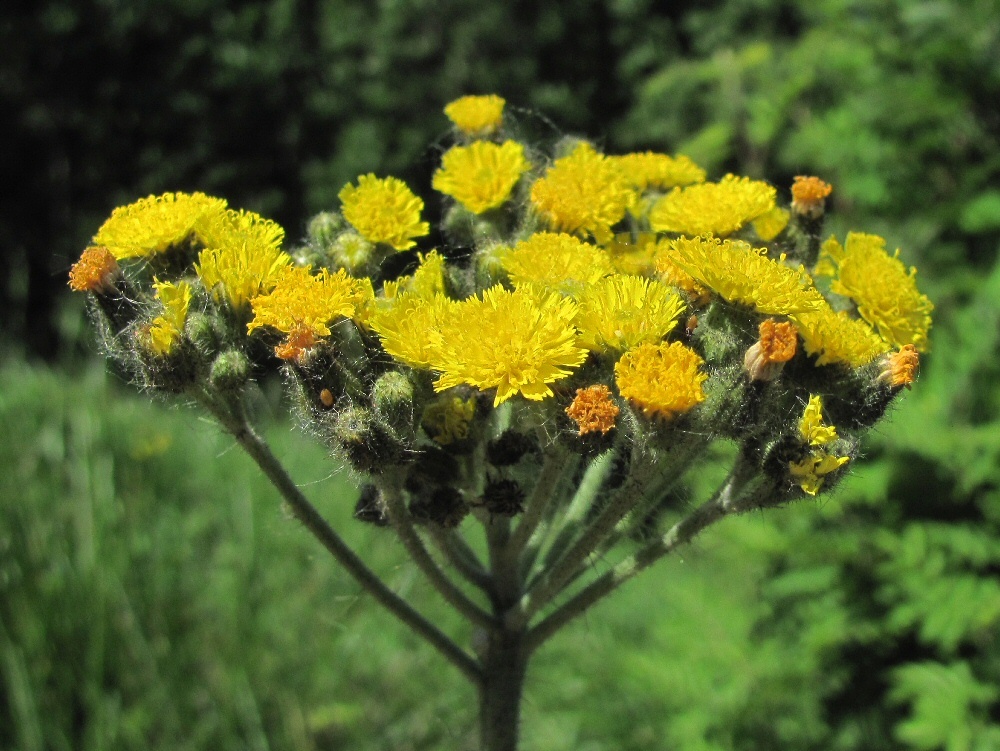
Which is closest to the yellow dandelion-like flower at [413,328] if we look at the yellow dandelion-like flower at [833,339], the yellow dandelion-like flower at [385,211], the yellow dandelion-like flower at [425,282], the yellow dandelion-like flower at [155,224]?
the yellow dandelion-like flower at [425,282]

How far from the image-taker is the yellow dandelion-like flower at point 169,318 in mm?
1592

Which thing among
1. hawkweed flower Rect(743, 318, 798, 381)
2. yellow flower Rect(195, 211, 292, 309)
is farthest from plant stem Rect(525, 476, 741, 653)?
yellow flower Rect(195, 211, 292, 309)

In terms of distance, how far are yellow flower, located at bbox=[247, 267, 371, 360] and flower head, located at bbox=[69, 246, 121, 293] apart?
1.10ft

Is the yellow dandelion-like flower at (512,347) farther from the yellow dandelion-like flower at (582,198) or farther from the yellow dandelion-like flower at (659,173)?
the yellow dandelion-like flower at (659,173)

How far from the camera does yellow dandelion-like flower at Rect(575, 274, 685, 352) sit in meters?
1.48

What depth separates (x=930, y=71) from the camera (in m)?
4.30

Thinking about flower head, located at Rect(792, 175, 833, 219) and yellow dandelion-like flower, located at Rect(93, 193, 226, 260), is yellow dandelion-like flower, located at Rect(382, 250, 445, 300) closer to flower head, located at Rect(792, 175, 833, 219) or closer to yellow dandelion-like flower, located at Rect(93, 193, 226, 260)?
yellow dandelion-like flower, located at Rect(93, 193, 226, 260)

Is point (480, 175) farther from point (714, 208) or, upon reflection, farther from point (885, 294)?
point (885, 294)

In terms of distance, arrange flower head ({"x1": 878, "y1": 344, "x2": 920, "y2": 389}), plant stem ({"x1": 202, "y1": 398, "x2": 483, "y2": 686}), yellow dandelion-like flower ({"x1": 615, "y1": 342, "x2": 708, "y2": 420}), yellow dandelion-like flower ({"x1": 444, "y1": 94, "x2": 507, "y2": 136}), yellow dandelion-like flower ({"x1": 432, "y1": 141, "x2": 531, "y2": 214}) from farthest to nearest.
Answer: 1. yellow dandelion-like flower ({"x1": 444, "y1": 94, "x2": 507, "y2": 136})
2. yellow dandelion-like flower ({"x1": 432, "y1": 141, "x2": 531, "y2": 214})
3. plant stem ({"x1": 202, "y1": 398, "x2": 483, "y2": 686})
4. flower head ({"x1": 878, "y1": 344, "x2": 920, "y2": 389})
5. yellow dandelion-like flower ({"x1": 615, "y1": 342, "x2": 708, "y2": 420})

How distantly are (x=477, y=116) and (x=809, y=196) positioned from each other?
843mm

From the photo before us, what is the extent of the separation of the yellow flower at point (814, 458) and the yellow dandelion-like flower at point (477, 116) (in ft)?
3.75

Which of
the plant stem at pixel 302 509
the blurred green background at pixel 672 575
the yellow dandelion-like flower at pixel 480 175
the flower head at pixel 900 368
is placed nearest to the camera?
the flower head at pixel 900 368

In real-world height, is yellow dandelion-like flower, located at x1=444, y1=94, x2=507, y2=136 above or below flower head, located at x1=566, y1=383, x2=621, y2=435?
above

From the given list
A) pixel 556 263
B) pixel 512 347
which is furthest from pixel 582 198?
pixel 512 347
